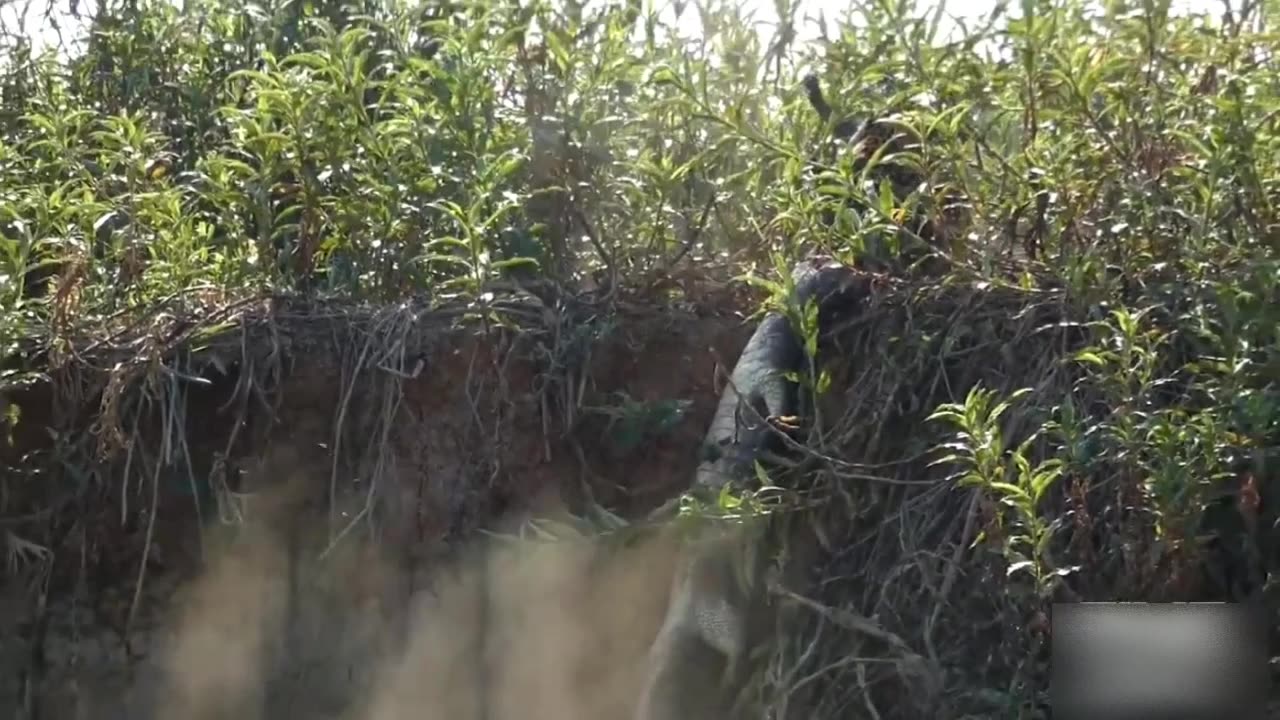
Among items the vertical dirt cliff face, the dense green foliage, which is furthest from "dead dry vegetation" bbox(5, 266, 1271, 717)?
the dense green foliage

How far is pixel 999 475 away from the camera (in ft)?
10.6

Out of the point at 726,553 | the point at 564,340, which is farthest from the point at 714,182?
the point at 726,553

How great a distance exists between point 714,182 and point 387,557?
1252 mm

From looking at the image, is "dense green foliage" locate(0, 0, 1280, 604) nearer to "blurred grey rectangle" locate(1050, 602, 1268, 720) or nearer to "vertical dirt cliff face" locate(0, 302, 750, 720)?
"blurred grey rectangle" locate(1050, 602, 1268, 720)

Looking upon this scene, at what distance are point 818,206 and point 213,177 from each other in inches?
64.9

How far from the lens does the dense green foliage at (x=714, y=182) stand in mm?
3334

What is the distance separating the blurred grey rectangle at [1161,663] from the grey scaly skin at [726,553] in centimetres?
85

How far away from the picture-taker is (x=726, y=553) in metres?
3.74

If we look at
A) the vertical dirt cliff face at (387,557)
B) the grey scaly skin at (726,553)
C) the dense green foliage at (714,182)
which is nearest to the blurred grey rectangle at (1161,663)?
the dense green foliage at (714,182)

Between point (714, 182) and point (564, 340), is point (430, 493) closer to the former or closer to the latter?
point (564, 340)

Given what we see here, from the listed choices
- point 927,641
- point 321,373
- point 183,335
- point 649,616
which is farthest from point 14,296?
point 927,641

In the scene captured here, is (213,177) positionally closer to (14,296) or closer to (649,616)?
(14,296)

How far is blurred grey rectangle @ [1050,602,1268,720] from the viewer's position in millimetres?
2893

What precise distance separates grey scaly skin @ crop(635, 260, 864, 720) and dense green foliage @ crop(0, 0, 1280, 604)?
0.56 ft
